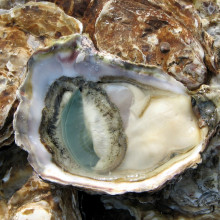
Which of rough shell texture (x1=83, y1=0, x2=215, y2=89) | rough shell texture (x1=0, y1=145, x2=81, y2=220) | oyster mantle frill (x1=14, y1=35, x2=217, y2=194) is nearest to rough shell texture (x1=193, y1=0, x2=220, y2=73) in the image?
rough shell texture (x1=83, y1=0, x2=215, y2=89)

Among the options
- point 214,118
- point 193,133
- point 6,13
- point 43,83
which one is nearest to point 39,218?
point 43,83

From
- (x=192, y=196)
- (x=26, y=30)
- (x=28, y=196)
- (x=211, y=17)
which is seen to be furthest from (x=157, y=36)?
(x=28, y=196)

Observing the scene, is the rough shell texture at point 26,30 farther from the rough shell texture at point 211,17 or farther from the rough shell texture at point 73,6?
the rough shell texture at point 211,17

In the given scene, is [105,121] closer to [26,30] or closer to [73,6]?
[26,30]

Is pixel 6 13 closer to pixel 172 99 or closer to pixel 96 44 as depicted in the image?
pixel 96 44

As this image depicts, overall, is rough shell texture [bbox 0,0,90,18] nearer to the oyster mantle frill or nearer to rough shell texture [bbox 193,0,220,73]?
the oyster mantle frill

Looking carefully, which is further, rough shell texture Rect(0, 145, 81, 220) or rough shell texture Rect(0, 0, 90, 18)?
rough shell texture Rect(0, 0, 90, 18)

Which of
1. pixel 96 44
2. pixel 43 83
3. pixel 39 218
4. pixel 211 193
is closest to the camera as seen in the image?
pixel 39 218

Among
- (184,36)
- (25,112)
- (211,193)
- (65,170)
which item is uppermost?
(184,36)
